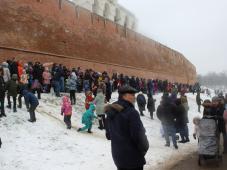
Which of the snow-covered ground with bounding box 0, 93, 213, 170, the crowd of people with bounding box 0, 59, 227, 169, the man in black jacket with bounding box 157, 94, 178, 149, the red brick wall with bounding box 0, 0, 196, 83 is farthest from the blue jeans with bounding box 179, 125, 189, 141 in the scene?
the red brick wall with bounding box 0, 0, 196, 83

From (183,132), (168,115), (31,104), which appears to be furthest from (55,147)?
(183,132)

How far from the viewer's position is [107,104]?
5.09m

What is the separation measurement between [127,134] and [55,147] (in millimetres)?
5819

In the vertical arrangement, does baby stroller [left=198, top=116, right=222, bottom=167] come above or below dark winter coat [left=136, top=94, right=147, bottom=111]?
below

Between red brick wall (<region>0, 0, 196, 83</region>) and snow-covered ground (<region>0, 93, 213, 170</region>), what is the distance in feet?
31.7

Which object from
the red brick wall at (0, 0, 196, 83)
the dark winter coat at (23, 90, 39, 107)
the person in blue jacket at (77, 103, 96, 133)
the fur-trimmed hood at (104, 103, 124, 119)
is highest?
the red brick wall at (0, 0, 196, 83)

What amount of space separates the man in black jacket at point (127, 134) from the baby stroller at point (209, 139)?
13.9 ft

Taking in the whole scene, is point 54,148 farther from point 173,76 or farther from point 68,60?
point 173,76

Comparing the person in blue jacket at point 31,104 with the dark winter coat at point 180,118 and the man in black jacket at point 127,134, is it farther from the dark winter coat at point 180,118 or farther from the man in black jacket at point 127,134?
the man in black jacket at point 127,134

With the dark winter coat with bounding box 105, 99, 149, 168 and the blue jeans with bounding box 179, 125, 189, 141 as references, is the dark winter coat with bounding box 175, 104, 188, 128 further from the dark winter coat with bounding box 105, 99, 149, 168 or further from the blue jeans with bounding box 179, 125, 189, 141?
the dark winter coat with bounding box 105, 99, 149, 168

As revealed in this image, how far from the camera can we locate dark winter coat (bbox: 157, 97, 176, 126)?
425 inches

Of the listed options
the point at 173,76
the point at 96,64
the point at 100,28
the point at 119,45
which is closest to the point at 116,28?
the point at 119,45

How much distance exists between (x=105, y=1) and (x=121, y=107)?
50.6m

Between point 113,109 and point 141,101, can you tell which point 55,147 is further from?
point 141,101
